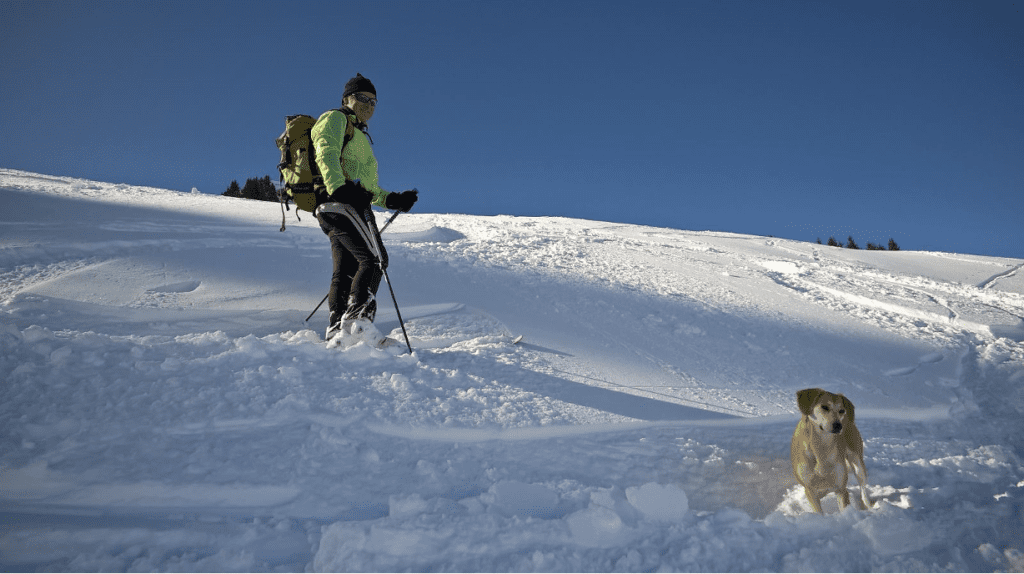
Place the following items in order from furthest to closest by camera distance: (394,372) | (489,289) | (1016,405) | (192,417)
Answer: (489,289)
(1016,405)
(394,372)
(192,417)

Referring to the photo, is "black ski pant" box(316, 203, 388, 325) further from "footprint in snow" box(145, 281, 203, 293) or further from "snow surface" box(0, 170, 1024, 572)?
"footprint in snow" box(145, 281, 203, 293)

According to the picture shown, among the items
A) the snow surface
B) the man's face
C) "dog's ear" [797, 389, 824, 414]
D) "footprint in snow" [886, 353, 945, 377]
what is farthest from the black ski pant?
"footprint in snow" [886, 353, 945, 377]

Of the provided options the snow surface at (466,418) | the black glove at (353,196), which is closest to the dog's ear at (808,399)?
the snow surface at (466,418)

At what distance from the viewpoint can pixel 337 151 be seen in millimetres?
3480

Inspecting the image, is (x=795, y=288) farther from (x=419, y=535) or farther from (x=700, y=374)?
(x=419, y=535)

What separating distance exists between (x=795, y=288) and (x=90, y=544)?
7139 millimetres

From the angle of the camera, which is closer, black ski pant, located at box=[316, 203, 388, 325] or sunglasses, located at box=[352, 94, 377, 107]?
black ski pant, located at box=[316, 203, 388, 325]

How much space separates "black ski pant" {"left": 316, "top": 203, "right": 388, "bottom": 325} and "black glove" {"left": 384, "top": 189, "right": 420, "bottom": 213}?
0.89 ft

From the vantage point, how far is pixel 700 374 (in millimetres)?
3824

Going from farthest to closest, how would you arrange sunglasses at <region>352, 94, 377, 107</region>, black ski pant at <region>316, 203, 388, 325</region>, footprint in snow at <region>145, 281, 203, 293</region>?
footprint in snow at <region>145, 281, 203, 293</region>
sunglasses at <region>352, 94, 377, 107</region>
black ski pant at <region>316, 203, 388, 325</region>

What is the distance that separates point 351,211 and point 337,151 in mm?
421

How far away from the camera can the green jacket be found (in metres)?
3.46

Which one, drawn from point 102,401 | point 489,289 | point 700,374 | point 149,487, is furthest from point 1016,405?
point 102,401

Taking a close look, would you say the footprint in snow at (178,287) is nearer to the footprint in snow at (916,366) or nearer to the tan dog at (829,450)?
the tan dog at (829,450)
